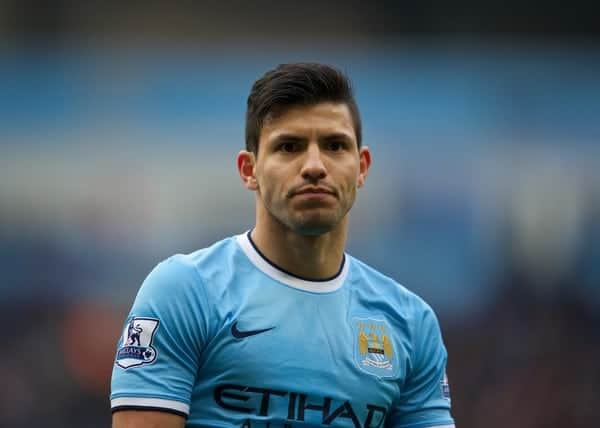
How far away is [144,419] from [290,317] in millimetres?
580

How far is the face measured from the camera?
3.92 meters

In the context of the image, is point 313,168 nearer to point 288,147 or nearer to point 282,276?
point 288,147

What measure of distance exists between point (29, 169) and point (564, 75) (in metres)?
6.07

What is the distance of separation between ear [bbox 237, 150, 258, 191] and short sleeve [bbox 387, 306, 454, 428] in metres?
0.74

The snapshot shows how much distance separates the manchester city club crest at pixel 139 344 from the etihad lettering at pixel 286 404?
0.79 ft

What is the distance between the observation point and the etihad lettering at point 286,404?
149 inches

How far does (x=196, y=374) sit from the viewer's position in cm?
380

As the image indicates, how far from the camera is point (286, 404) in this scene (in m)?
3.82

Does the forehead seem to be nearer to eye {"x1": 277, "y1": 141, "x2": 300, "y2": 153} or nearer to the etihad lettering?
eye {"x1": 277, "y1": 141, "x2": 300, "y2": 153}

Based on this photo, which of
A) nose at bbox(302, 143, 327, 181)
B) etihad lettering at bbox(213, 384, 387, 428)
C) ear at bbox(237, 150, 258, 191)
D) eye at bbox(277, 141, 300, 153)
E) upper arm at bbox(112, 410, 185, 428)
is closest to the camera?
upper arm at bbox(112, 410, 185, 428)

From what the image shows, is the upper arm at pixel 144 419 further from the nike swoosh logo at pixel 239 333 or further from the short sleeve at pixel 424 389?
the short sleeve at pixel 424 389

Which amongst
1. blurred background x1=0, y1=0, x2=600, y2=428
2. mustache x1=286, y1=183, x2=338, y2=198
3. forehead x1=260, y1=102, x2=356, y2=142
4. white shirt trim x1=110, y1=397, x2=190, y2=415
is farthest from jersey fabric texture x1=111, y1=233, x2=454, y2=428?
blurred background x1=0, y1=0, x2=600, y2=428

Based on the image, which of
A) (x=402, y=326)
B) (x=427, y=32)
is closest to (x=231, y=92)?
(x=427, y=32)

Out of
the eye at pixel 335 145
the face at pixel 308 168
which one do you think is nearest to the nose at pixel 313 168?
the face at pixel 308 168
